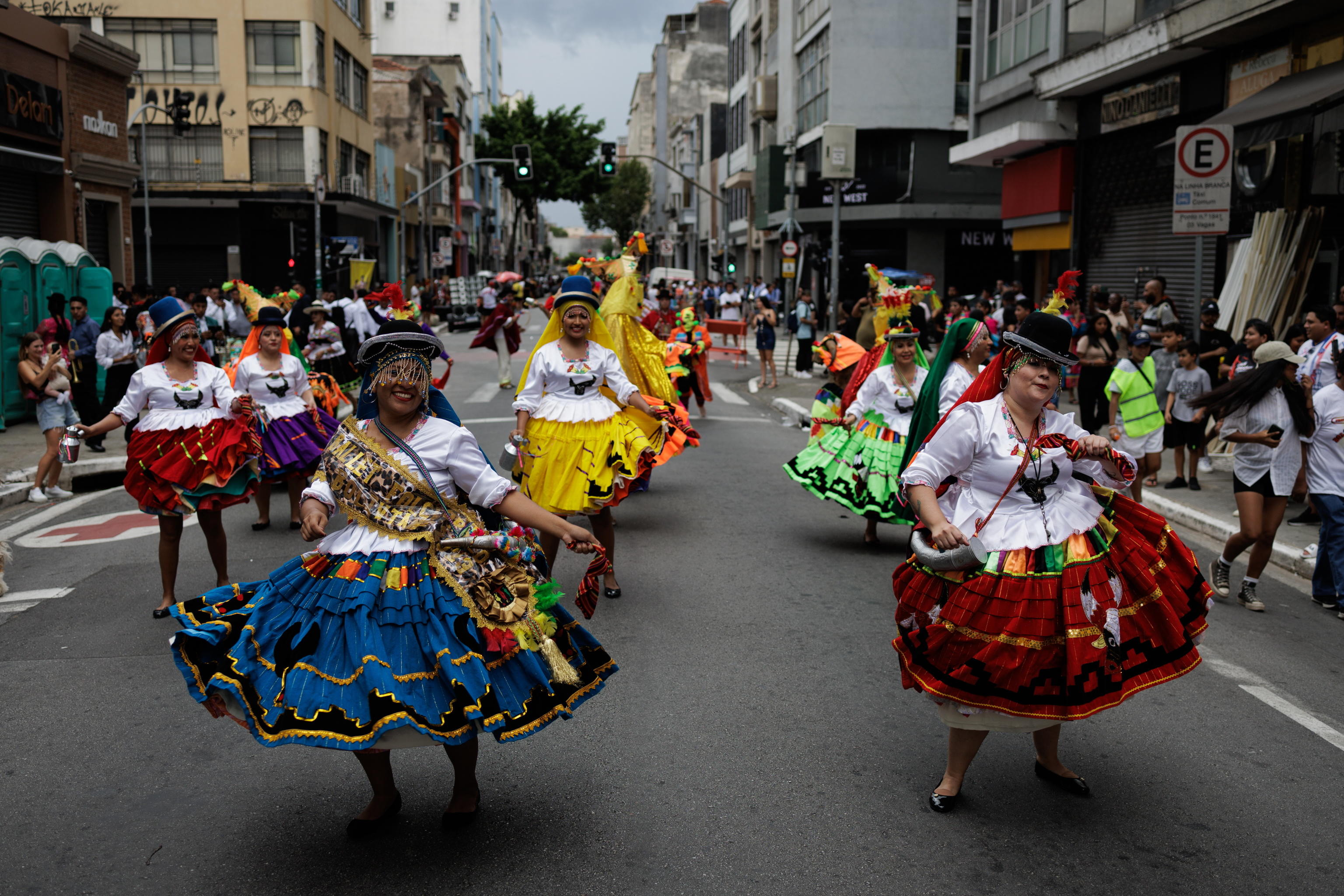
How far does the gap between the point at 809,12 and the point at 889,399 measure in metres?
37.5

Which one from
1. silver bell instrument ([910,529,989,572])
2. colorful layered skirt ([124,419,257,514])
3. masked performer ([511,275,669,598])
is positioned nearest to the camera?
silver bell instrument ([910,529,989,572])

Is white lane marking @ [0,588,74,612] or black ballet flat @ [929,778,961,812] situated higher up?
black ballet flat @ [929,778,961,812]

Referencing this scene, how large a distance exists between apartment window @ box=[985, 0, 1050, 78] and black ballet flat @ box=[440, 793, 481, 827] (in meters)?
22.5

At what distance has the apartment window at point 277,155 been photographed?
41719 millimetres

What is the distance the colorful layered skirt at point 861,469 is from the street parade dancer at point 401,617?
194 inches

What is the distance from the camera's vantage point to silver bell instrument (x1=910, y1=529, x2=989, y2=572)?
4336 millimetres

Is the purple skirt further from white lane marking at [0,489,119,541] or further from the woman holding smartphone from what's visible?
the woman holding smartphone

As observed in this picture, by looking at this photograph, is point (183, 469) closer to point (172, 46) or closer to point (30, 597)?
point (30, 597)

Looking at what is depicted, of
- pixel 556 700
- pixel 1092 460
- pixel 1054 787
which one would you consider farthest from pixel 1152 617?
pixel 556 700

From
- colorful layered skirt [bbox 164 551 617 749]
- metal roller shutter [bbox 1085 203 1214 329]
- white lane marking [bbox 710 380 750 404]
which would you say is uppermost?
metal roller shutter [bbox 1085 203 1214 329]

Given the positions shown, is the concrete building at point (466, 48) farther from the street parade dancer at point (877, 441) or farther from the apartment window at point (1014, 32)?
the street parade dancer at point (877, 441)

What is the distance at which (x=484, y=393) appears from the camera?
21672 millimetres

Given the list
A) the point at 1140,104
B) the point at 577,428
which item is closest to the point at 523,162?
the point at 1140,104

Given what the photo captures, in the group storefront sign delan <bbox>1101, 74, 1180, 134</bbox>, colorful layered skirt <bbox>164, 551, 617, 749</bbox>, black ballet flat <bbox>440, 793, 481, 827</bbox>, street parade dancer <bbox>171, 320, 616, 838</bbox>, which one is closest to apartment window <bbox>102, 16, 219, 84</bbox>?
storefront sign delan <bbox>1101, 74, 1180, 134</bbox>
